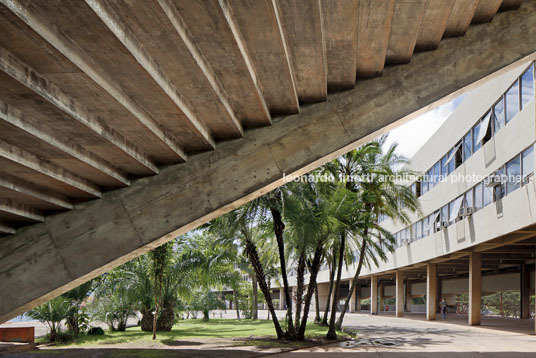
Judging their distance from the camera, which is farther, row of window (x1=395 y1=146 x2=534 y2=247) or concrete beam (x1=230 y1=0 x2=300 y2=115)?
row of window (x1=395 y1=146 x2=534 y2=247)

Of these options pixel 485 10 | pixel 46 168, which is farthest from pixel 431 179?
pixel 46 168

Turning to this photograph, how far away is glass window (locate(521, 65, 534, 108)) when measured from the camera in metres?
19.6

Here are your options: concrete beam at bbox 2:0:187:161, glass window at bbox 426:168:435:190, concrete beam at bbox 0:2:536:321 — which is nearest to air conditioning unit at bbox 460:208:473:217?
glass window at bbox 426:168:435:190

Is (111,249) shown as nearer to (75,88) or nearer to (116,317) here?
(75,88)

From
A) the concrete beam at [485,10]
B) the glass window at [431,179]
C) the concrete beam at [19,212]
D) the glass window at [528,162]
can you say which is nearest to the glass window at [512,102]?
the glass window at [528,162]

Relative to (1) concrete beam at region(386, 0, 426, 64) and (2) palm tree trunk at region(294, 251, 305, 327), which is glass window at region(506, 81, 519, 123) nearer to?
(2) palm tree trunk at region(294, 251, 305, 327)

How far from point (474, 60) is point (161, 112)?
5.68 meters

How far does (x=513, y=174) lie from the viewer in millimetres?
21281

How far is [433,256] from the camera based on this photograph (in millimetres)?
32906

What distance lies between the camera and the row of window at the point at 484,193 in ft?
66.3

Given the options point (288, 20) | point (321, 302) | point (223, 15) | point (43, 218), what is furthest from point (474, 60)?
point (321, 302)

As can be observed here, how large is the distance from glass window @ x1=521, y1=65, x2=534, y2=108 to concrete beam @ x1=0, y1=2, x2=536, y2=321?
1139 centimetres

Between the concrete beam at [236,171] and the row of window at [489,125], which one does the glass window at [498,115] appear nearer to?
the row of window at [489,125]

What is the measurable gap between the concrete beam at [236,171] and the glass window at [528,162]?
37.3ft
